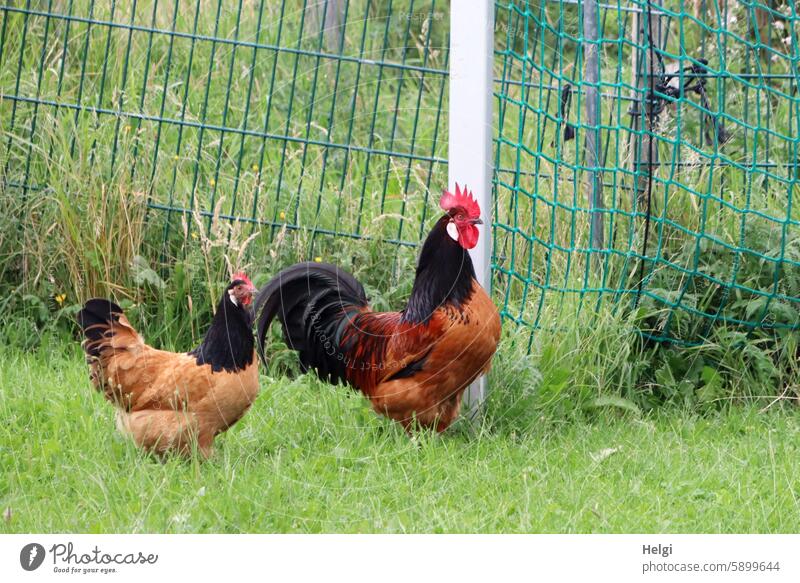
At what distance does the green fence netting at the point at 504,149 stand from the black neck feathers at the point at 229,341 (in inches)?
35.4

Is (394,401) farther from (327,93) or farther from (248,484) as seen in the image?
(327,93)

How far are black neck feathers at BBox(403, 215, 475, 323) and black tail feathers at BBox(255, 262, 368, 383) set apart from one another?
0.41m

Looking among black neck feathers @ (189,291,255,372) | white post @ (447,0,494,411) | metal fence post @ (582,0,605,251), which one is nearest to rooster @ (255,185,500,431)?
white post @ (447,0,494,411)

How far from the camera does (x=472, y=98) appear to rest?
4.16 metres

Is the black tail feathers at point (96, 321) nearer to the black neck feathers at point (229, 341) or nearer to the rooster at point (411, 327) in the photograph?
the black neck feathers at point (229, 341)

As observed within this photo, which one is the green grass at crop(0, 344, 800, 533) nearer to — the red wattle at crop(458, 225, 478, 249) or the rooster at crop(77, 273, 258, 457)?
the rooster at crop(77, 273, 258, 457)

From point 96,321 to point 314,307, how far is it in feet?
2.91

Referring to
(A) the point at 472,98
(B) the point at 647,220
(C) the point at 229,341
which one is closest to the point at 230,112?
(A) the point at 472,98

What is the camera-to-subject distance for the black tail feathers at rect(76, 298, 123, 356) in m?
3.93

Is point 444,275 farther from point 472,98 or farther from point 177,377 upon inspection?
point 177,377

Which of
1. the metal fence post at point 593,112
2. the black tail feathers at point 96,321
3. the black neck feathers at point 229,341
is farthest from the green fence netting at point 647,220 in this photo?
the black tail feathers at point 96,321

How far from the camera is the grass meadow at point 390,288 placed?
12.4ft
